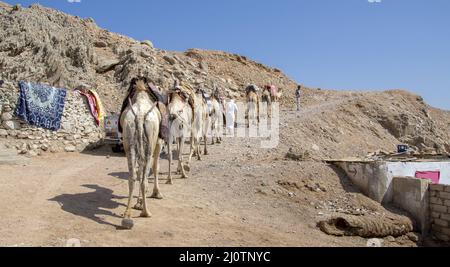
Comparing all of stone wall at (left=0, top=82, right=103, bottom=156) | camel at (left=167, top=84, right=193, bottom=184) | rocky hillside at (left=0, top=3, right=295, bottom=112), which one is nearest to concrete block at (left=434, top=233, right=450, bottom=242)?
camel at (left=167, top=84, right=193, bottom=184)

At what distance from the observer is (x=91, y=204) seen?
332 inches

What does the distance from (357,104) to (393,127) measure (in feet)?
10.4

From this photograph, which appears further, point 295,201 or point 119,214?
point 295,201

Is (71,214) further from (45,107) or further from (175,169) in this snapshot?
(45,107)

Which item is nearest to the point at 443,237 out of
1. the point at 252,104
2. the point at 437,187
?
the point at 437,187

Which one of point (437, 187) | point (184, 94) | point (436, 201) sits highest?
point (184, 94)

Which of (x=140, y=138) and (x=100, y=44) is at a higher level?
(x=100, y=44)

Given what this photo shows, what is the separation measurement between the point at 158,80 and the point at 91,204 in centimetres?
1677

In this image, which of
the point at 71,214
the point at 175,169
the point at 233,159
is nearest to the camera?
the point at 71,214

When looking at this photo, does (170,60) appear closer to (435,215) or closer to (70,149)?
(70,149)

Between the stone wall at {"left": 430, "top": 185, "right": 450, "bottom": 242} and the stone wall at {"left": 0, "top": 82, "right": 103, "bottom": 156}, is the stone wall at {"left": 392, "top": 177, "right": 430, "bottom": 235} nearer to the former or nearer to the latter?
the stone wall at {"left": 430, "top": 185, "right": 450, "bottom": 242}
